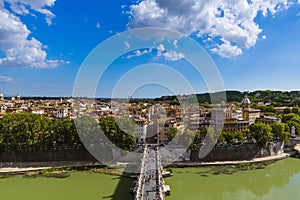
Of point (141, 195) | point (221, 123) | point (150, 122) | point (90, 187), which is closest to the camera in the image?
point (141, 195)

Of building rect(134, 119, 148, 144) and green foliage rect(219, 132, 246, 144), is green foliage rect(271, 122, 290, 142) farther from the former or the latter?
building rect(134, 119, 148, 144)

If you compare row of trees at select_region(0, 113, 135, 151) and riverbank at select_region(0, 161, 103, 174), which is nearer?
riverbank at select_region(0, 161, 103, 174)

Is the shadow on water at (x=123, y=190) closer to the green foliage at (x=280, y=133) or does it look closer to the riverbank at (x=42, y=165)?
the riverbank at (x=42, y=165)

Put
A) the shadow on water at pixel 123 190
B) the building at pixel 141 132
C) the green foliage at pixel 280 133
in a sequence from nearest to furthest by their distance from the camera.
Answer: the shadow on water at pixel 123 190 < the green foliage at pixel 280 133 < the building at pixel 141 132

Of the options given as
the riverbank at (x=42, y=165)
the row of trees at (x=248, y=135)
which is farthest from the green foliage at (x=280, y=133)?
the riverbank at (x=42, y=165)

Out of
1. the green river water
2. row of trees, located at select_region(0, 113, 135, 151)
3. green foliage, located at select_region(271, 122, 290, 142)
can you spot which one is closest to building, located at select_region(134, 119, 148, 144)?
row of trees, located at select_region(0, 113, 135, 151)

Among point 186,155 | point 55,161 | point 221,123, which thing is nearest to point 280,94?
point 221,123

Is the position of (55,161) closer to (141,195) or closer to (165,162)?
(165,162)

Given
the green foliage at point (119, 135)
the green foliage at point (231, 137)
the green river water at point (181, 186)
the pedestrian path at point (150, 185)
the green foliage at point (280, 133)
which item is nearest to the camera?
the pedestrian path at point (150, 185)
